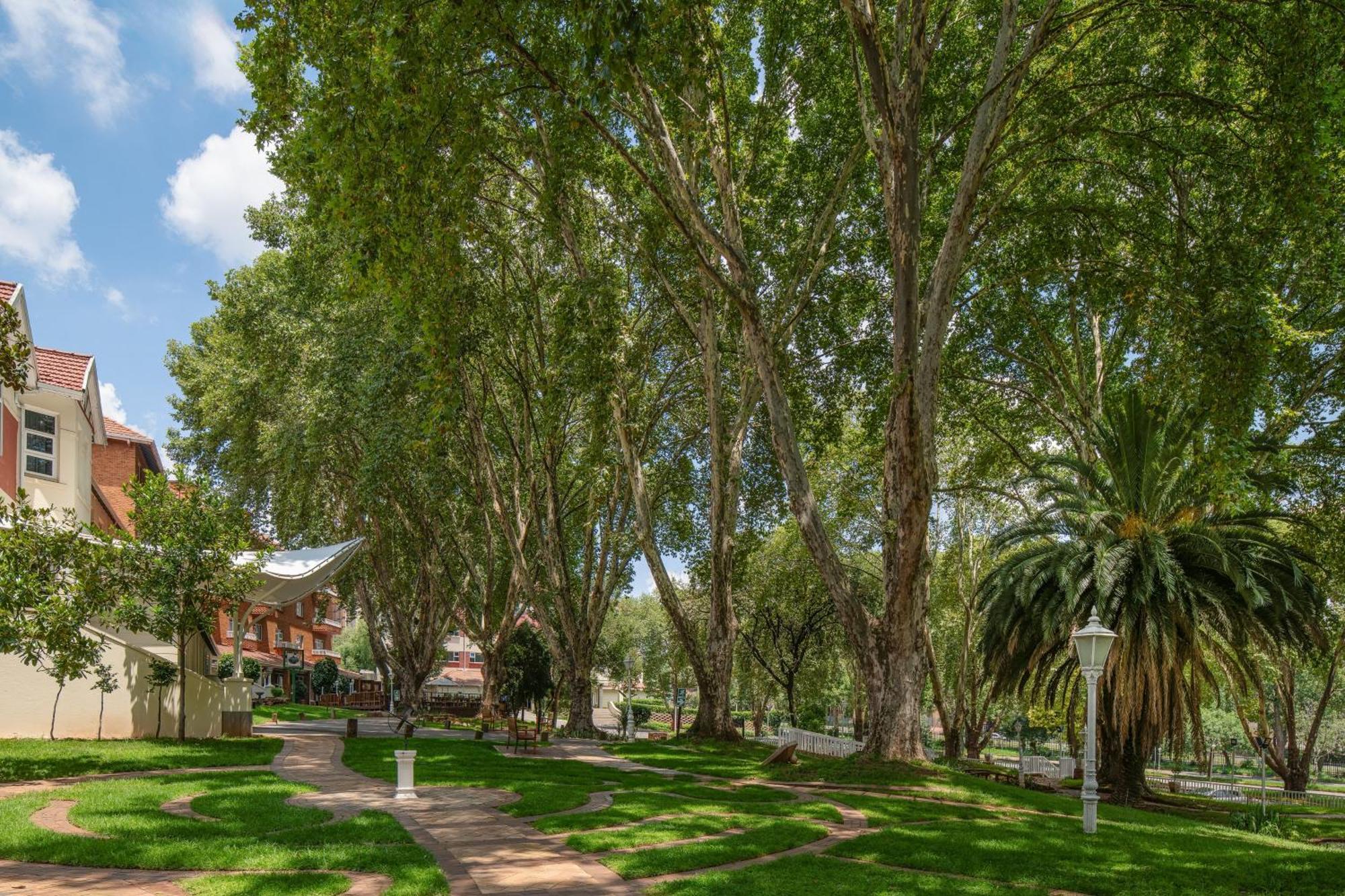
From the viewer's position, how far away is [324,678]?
181 feet

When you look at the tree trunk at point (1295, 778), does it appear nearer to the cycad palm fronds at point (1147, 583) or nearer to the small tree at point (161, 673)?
the cycad palm fronds at point (1147, 583)

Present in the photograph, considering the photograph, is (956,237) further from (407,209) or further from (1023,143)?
(407,209)

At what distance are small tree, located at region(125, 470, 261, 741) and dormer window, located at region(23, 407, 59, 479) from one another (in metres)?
5.03

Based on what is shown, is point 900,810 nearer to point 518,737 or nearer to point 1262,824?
point 1262,824

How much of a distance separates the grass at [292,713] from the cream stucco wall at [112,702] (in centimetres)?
782

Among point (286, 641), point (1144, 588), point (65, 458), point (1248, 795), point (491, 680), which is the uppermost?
point (65, 458)

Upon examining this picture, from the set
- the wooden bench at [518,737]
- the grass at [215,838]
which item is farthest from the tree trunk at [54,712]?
the wooden bench at [518,737]

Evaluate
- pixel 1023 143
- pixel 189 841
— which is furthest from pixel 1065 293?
pixel 189 841

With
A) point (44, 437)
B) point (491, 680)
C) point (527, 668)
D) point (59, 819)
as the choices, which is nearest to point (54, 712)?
point (44, 437)

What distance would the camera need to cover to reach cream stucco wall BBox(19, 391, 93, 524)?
20.1 metres

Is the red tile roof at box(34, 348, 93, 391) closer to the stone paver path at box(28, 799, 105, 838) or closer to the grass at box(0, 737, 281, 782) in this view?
the grass at box(0, 737, 281, 782)

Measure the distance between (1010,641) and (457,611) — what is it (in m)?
25.1

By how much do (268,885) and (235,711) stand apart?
1490cm

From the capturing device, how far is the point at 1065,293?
73.8 ft
